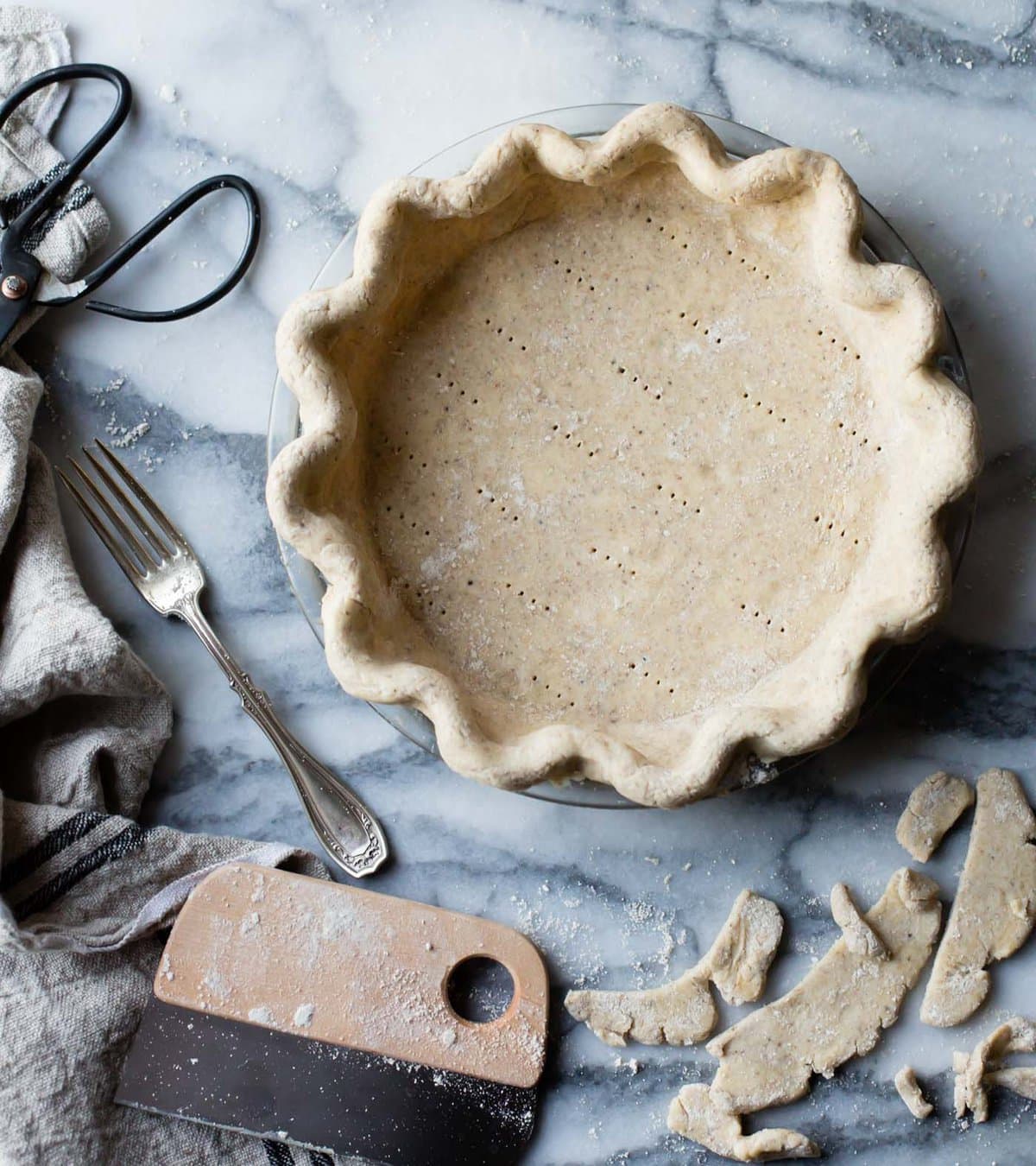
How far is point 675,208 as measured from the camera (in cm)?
157

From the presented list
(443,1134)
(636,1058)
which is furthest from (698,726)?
(443,1134)

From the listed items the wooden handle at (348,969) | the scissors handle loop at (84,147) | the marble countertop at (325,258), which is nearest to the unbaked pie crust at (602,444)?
the marble countertop at (325,258)

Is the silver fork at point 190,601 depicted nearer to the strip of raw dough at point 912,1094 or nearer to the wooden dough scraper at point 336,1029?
the wooden dough scraper at point 336,1029

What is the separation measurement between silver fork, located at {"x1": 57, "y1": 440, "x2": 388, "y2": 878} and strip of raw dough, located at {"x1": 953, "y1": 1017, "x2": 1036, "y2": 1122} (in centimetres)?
79

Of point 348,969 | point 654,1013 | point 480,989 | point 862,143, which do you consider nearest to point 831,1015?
point 654,1013

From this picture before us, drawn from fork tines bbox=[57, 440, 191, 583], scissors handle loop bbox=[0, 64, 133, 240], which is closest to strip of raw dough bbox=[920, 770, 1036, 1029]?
fork tines bbox=[57, 440, 191, 583]

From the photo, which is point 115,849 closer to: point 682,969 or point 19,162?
point 682,969

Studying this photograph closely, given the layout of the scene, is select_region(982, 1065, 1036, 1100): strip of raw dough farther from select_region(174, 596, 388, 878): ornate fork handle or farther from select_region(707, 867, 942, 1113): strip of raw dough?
select_region(174, 596, 388, 878): ornate fork handle

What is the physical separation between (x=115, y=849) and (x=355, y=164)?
37.9 inches

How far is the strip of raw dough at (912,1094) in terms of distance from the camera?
1.62 meters

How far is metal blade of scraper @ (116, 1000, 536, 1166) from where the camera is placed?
1610 millimetres

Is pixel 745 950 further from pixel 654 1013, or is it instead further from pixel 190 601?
pixel 190 601

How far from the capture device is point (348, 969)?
1642mm

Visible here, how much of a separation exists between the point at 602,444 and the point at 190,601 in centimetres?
59
